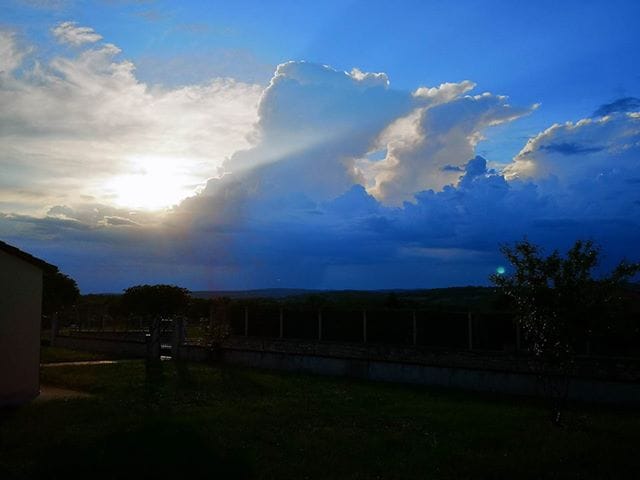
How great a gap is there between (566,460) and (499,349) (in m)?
10.3

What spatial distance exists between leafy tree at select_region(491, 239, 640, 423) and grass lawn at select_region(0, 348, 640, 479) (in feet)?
6.35

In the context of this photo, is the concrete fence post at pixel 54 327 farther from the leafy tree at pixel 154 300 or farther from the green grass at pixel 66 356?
the leafy tree at pixel 154 300

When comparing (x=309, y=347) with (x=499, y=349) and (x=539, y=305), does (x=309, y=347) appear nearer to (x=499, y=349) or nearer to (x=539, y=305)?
(x=499, y=349)

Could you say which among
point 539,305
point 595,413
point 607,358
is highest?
point 539,305

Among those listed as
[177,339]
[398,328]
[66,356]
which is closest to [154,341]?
[177,339]

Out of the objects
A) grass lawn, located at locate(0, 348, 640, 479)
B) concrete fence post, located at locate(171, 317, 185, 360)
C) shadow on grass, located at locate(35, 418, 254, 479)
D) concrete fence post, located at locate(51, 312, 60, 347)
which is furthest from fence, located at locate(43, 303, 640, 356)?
concrete fence post, located at locate(51, 312, 60, 347)

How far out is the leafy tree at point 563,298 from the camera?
1510 cm

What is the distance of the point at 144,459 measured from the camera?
36.0 ft

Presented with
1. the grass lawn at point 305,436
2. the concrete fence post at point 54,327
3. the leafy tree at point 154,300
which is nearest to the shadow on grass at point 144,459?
the grass lawn at point 305,436

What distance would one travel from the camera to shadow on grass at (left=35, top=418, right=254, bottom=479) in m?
10.2

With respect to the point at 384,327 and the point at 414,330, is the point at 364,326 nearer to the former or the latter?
the point at 384,327

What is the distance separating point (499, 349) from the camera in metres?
21.8

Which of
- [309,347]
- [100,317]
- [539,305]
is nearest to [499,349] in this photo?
[539,305]

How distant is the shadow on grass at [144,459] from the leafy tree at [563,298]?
8.40m
